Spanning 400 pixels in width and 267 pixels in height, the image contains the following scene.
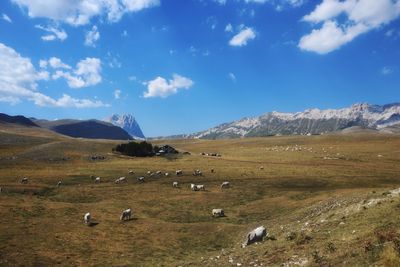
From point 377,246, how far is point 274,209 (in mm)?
32623

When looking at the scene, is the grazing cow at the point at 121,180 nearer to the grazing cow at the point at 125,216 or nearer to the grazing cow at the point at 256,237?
the grazing cow at the point at 125,216

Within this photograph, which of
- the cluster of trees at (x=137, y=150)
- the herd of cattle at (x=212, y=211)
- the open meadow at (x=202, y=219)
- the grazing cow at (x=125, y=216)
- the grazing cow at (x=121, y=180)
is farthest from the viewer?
the cluster of trees at (x=137, y=150)

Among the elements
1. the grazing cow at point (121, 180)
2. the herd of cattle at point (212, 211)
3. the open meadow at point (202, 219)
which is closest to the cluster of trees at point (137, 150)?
the open meadow at point (202, 219)

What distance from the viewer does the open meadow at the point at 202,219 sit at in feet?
88.7

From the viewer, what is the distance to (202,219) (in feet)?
168

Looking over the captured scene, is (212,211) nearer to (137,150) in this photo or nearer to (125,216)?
(125,216)

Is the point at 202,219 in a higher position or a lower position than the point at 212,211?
lower

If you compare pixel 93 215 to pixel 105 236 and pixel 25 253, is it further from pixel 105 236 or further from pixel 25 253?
pixel 25 253

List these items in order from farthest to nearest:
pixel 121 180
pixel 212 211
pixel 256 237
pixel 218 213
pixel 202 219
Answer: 1. pixel 121 180
2. pixel 212 211
3. pixel 218 213
4. pixel 202 219
5. pixel 256 237

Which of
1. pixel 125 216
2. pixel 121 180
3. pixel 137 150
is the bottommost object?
pixel 125 216

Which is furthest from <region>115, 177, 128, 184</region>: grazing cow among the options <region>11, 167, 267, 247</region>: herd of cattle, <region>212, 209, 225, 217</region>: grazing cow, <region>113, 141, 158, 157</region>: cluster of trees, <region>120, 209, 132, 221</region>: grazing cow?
<region>113, 141, 158, 157</region>: cluster of trees

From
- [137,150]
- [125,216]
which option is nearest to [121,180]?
[125,216]

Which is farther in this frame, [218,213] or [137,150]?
[137,150]

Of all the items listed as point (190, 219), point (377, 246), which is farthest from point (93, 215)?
point (377, 246)
